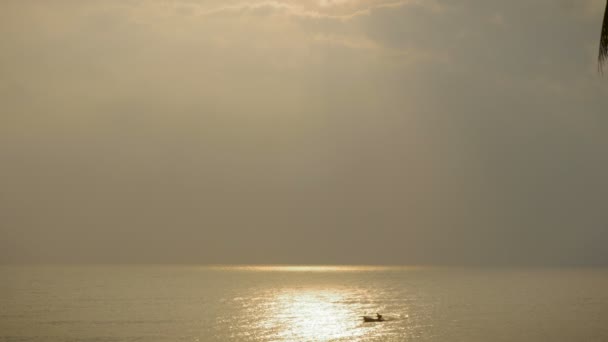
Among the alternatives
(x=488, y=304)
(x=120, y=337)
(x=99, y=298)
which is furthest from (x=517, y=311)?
(x=99, y=298)

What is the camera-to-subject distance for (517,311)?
99.2 meters

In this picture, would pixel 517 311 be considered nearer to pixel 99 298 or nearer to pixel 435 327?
pixel 435 327

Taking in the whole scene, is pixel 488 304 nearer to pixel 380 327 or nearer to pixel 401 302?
pixel 401 302

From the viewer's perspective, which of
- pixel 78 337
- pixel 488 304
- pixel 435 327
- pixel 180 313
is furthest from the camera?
pixel 488 304

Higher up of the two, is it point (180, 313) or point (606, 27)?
point (606, 27)

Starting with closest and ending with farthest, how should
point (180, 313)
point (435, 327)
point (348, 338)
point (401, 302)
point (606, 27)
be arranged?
point (606, 27), point (348, 338), point (435, 327), point (180, 313), point (401, 302)

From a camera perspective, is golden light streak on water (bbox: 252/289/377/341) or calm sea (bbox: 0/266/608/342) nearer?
calm sea (bbox: 0/266/608/342)

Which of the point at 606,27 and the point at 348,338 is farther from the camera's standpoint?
the point at 348,338

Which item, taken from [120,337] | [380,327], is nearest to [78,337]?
[120,337]

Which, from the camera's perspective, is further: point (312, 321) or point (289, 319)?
point (289, 319)

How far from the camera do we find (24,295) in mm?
120750

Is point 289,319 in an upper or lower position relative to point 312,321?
upper

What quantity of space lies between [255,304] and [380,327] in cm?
3978

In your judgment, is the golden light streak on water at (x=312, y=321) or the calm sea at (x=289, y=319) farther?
the golden light streak on water at (x=312, y=321)
